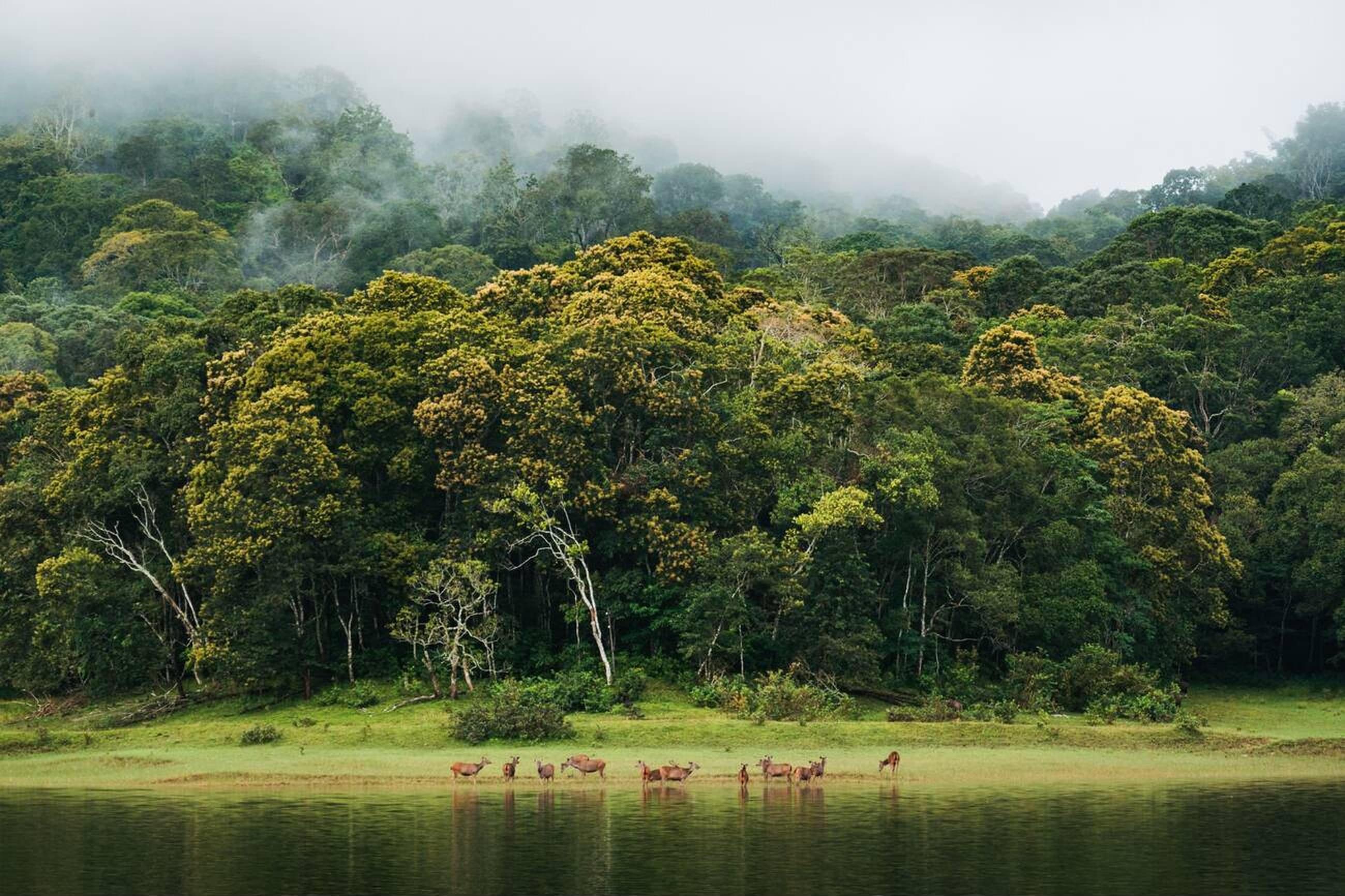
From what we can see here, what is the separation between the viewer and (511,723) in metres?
39.1

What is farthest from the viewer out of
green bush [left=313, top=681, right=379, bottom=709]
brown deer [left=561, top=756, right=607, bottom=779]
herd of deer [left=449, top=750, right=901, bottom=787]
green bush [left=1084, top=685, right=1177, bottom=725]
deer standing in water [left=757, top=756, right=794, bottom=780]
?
green bush [left=313, top=681, right=379, bottom=709]

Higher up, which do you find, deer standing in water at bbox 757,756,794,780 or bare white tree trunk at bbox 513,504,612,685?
bare white tree trunk at bbox 513,504,612,685

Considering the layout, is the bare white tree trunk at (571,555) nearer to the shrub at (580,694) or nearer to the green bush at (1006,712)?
the shrub at (580,694)

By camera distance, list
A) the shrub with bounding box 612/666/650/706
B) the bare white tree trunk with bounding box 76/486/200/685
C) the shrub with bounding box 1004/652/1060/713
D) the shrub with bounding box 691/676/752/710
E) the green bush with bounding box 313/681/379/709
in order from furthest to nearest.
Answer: the bare white tree trunk with bounding box 76/486/200/685 < the shrub with bounding box 1004/652/1060/713 < the green bush with bounding box 313/681/379/709 < the shrub with bounding box 612/666/650/706 < the shrub with bounding box 691/676/752/710

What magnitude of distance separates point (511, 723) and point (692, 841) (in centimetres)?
1517

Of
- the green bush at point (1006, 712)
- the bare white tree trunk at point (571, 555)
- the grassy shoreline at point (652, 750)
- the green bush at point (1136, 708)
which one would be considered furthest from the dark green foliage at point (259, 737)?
the green bush at point (1136, 708)

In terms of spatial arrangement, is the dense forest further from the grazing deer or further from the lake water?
the lake water

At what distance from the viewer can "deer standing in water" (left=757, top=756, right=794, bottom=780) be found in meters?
32.8

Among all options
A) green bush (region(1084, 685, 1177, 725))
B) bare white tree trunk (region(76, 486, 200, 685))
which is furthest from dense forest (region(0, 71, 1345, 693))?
green bush (region(1084, 685, 1177, 725))

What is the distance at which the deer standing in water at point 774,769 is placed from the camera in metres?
32.8

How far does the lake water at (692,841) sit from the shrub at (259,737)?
25.1ft

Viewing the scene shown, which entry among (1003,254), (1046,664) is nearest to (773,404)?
(1046,664)

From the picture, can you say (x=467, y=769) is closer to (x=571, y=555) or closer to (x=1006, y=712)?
(x=571, y=555)

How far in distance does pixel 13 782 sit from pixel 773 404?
26579mm
